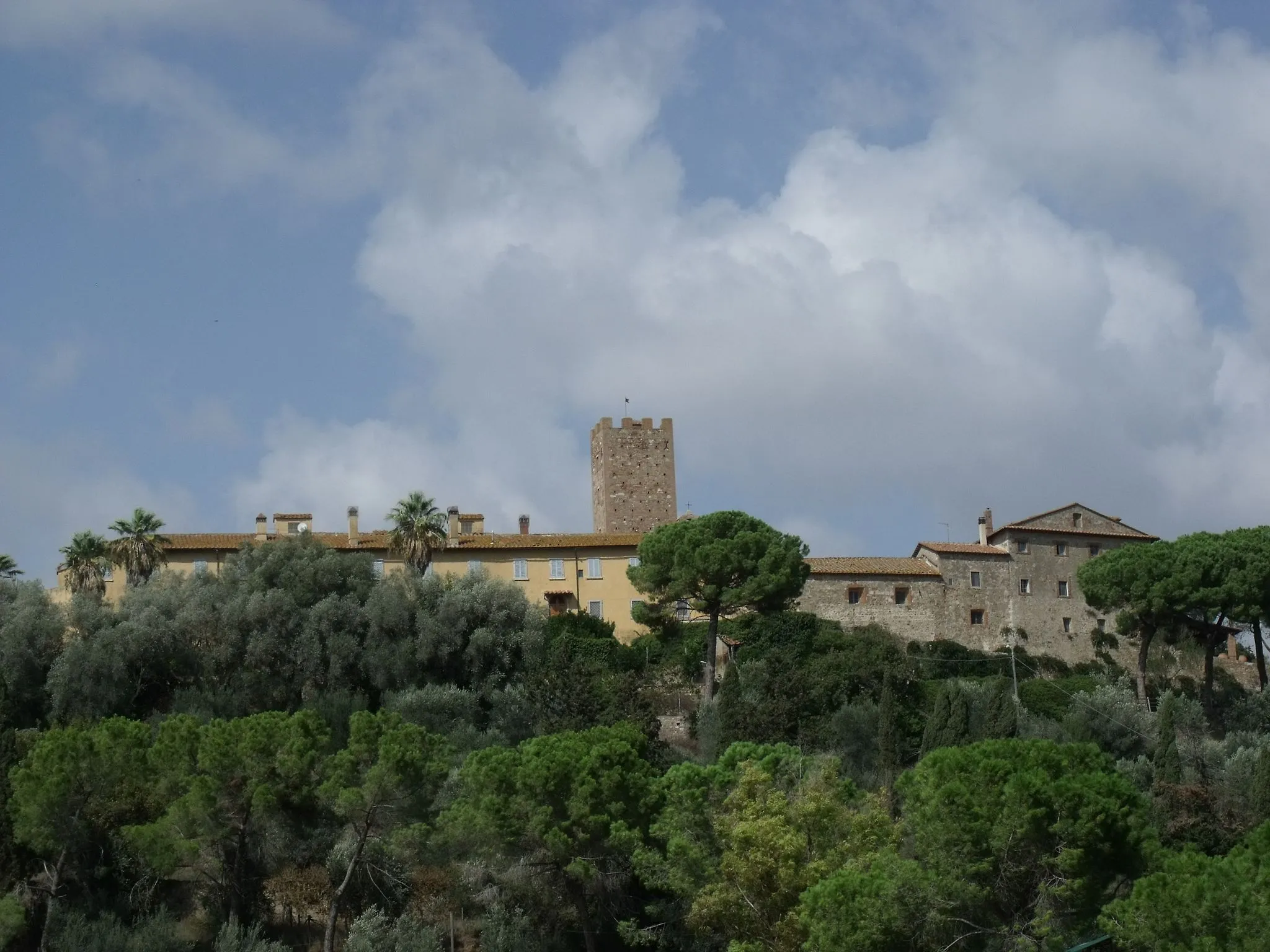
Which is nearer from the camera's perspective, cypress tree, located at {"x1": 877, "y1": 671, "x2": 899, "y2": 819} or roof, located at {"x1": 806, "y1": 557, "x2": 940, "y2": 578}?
cypress tree, located at {"x1": 877, "y1": 671, "x2": 899, "y2": 819}

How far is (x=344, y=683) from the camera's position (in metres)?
49.4

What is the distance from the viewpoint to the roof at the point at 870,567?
62031 mm

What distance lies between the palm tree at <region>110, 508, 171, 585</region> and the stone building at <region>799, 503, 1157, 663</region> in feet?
72.5

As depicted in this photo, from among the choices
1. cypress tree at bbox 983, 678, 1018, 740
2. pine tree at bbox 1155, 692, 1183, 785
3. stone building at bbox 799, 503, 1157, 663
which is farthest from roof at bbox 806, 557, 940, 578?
pine tree at bbox 1155, 692, 1183, 785

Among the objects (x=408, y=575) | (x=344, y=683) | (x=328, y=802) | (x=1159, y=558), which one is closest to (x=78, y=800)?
(x=328, y=802)

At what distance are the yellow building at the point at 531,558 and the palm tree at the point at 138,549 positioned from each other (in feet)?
6.80

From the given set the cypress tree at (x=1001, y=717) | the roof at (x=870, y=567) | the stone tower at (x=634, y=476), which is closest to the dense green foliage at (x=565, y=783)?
the cypress tree at (x=1001, y=717)

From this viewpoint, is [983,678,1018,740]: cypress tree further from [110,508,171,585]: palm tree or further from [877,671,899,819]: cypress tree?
[110,508,171,585]: palm tree

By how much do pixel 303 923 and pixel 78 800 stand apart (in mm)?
5716

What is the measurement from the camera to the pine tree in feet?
141

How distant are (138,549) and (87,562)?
166 centimetres

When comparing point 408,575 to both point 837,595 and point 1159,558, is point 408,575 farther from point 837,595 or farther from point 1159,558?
point 1159,558

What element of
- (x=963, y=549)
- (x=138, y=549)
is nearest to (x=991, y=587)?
(x=963, y=549)

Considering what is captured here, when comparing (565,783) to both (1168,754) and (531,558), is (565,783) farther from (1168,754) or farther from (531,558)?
(531,558)
